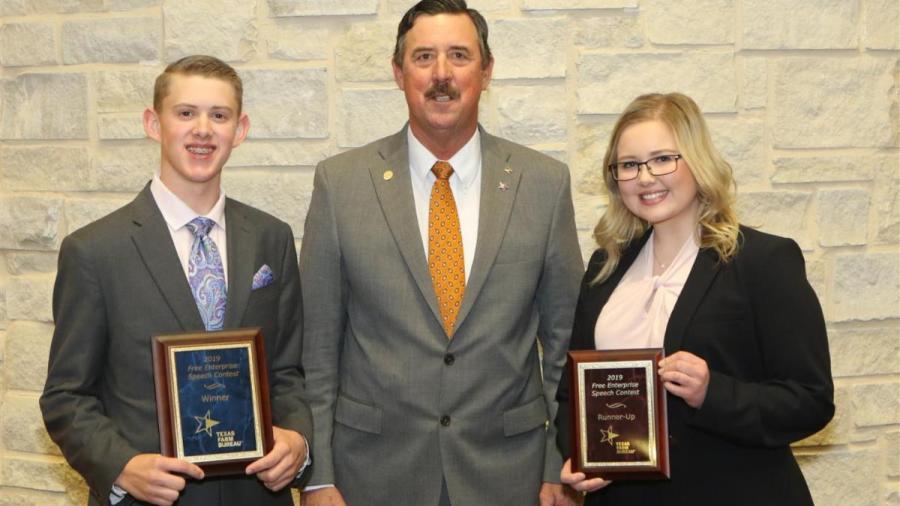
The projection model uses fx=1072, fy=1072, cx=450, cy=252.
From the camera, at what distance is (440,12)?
2811 mm

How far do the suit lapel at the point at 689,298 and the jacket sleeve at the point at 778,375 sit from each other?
8 cm

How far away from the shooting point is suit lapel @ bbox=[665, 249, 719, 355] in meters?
2.34

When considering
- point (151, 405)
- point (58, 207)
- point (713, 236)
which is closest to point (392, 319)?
point (151, 405)

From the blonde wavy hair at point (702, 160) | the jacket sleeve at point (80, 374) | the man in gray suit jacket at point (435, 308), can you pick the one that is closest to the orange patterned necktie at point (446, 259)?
the man in gray suit jacket at point (435, 308)

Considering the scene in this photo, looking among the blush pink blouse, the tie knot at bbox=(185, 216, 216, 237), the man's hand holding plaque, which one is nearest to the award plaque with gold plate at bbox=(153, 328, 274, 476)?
the man's hand holding plaque

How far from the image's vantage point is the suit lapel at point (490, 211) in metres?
2.69

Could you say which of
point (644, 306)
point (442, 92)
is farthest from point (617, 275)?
point (442, 92)

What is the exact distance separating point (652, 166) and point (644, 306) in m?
0.32

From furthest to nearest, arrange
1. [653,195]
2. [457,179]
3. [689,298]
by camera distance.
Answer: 1. [457,179]
2. [653,195]
3. [689,298]

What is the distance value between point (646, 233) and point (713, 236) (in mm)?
290

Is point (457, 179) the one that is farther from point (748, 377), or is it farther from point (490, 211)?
point (748, 377)

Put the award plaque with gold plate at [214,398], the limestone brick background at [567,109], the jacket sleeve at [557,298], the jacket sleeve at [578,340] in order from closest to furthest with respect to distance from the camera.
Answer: the award plaque with gold plate at [214,398] < the jacket sleeve at [578,340] < the jacket sleeve at [557,298] < the limestone brick background at [567,109]

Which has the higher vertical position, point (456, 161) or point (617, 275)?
point (456, 161)

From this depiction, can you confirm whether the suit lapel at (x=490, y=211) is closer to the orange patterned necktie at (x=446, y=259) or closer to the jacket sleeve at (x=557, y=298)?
the orange patterned necktie at (x=446, y=259)
